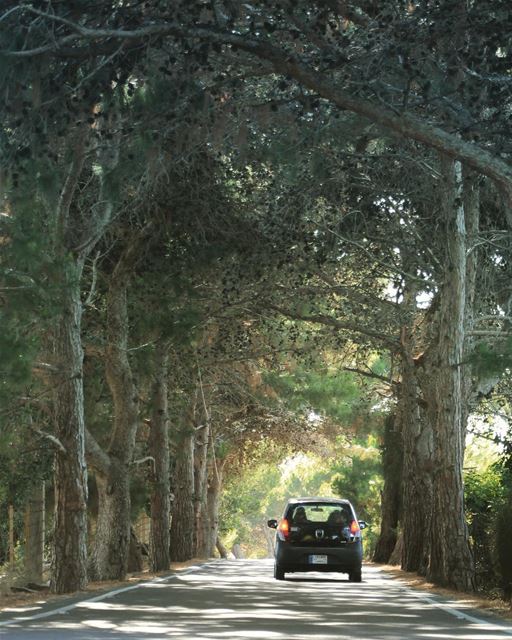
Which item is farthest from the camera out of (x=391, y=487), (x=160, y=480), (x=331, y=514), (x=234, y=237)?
(x=391, y=487)

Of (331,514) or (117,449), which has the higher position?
(117,449)

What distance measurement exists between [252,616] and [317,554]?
1000 centimetres

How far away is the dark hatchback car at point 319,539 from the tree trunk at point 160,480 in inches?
282

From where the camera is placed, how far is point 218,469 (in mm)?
56250

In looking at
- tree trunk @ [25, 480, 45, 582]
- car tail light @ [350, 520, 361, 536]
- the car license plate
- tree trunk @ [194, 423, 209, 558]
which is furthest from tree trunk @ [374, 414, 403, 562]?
the car license plate

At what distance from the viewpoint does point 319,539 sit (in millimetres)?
24891

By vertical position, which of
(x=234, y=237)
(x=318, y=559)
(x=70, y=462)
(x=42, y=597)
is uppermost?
(x=234, y=237)

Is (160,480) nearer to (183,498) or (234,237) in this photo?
(183,498)

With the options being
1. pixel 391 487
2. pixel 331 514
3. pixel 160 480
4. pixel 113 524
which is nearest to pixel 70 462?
pixel 113 524

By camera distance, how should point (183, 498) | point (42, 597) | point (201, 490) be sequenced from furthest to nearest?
point (201, 490)
point (183, 498)
point (42, 597)

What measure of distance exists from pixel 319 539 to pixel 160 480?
8287 mm

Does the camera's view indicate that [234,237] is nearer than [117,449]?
Yes

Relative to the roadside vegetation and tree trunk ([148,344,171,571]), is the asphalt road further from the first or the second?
tree trunk ([148,344,171,571])

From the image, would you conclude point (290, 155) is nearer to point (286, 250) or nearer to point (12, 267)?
point (12, 267)
